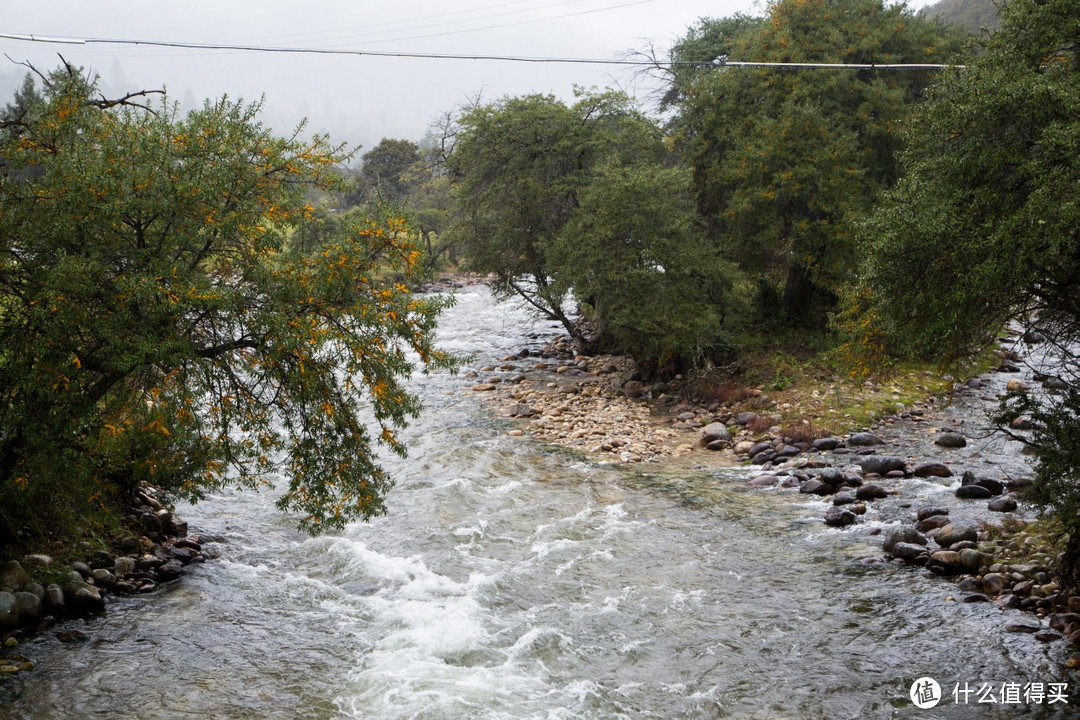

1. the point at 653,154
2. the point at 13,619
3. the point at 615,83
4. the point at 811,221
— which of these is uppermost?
the point at 615,83

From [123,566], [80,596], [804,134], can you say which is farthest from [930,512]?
[804,134]

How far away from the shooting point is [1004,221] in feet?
23.2

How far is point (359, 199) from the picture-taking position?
186 ft

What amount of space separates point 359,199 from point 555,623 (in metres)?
51.5

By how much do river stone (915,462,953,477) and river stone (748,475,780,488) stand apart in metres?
2.31

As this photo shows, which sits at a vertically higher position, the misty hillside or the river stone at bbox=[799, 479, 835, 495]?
the misty hillside

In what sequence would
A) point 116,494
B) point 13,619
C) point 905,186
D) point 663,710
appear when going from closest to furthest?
point 663,710 → point 13,619 → point 905,186 → point 116,494

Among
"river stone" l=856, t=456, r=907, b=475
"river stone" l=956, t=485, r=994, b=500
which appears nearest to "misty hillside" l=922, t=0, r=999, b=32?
"river stone" l=856, t=456, r=907, b=475

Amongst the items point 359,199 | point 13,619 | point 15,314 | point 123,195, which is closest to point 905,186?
point 123,195

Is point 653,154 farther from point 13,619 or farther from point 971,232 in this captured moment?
point 13,619

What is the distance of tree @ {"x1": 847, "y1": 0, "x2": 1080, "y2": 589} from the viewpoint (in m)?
6.97

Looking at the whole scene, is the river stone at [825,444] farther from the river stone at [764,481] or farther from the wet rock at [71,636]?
the wet rock at [71,636]

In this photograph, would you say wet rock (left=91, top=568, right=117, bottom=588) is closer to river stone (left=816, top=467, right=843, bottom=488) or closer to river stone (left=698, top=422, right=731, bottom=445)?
river stone (left=816, top=467, right=843, bottom=488)

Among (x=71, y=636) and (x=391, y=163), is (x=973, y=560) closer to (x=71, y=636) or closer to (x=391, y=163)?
(x=71, y=636)
